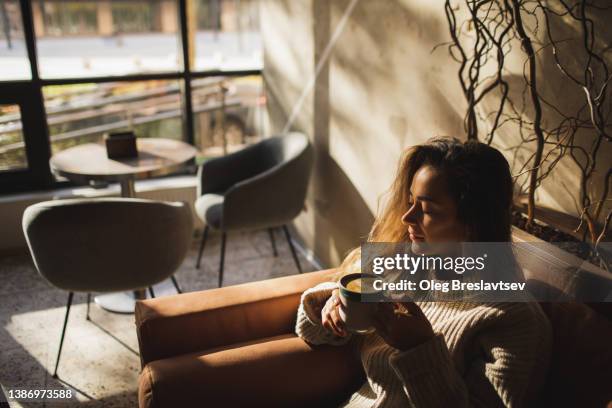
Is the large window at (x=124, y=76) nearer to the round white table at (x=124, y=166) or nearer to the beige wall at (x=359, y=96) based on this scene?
the beige wall at (x=359, y=96)

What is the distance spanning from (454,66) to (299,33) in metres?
1.41

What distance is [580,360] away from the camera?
1170 mm

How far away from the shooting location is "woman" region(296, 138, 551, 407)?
1145 mm

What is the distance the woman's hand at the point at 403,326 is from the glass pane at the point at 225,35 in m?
3.12

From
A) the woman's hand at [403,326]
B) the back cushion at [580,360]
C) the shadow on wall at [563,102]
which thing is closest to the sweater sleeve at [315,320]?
the woman's hand at [403,326]

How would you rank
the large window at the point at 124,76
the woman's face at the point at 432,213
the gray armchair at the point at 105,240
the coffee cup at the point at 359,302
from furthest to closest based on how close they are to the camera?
the large window at the point at 124,76 < the gray armchair at the point at 105,240 < the woman's face at the point at 432,213 < the coffee cup at the point at 359,302

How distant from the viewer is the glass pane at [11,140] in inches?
141

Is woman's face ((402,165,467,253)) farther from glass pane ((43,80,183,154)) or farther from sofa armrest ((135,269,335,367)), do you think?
glass pane ((43,80,183,154))

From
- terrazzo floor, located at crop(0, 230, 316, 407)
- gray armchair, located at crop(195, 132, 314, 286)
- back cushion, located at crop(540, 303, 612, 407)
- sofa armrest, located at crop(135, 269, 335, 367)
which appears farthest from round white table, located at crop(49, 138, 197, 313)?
back cushion, located at crop(540, 303, 612, 407)

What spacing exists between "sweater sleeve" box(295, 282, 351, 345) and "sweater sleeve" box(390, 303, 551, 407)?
1.29 ft

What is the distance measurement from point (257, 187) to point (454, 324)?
1.84 m

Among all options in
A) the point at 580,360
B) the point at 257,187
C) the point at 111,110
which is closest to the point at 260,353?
the point at 580,360

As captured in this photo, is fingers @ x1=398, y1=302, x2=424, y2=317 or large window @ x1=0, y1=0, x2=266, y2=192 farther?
large window @ x1=0, y1=0, x2=266, y2=192

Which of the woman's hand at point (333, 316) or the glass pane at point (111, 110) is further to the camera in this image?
the glass pane at point (111, 110)
